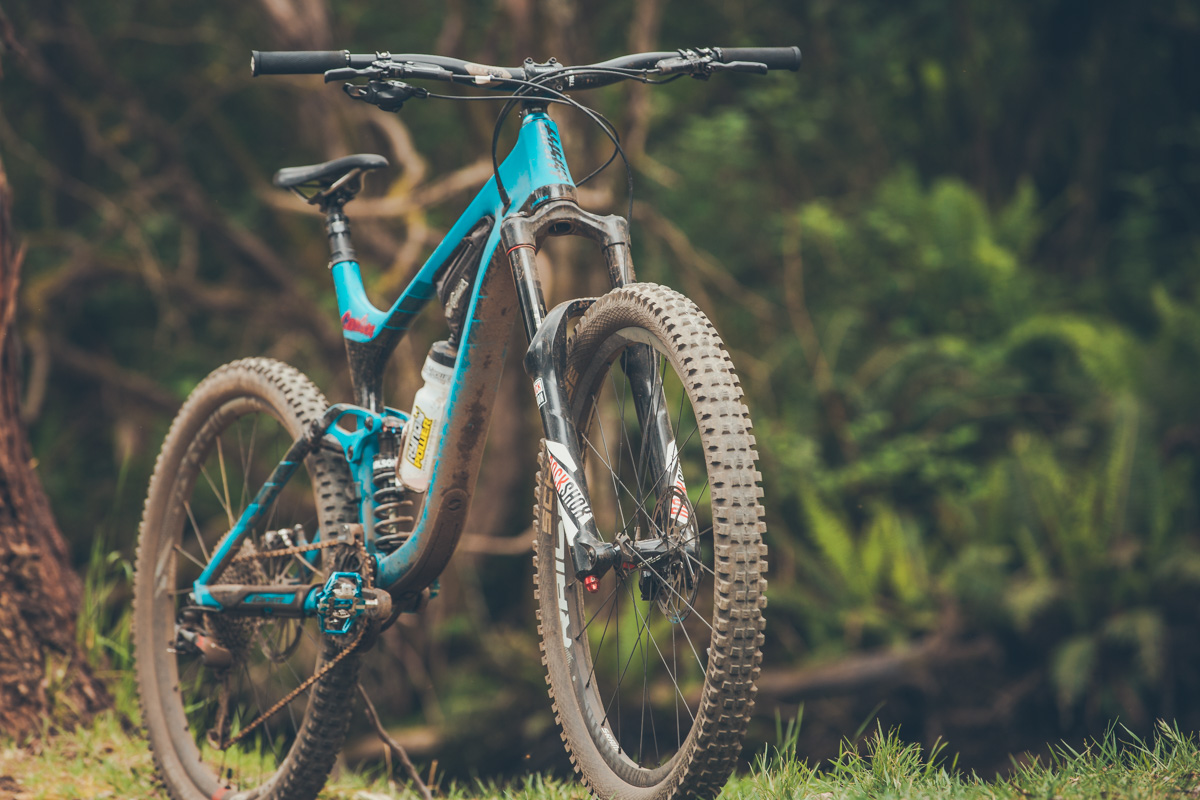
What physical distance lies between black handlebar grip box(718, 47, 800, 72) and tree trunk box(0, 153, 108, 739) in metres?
2.63

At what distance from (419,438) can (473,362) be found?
26 centimetres

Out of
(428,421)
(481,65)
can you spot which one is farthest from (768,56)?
(428,421)

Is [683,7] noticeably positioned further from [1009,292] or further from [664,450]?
[664,450]

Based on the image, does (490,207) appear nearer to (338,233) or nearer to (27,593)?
(338,233)

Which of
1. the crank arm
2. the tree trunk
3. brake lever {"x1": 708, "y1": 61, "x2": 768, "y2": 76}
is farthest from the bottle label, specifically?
the tree trunk

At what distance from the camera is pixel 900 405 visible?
8.34 m

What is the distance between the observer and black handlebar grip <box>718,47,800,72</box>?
2.53 meters

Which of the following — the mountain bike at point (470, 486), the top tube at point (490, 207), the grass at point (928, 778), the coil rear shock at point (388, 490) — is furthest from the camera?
the coil rear shock at point (388, 490)

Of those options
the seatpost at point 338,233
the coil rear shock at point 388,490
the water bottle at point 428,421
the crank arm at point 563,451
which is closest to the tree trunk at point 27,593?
the seatpost at point 338,233

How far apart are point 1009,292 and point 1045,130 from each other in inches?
98.1

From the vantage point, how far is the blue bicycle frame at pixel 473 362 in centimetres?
229

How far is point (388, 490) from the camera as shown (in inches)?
109

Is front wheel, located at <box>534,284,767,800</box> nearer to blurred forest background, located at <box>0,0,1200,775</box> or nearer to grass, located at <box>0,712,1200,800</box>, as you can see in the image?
grass, located at <box>0,712,1200,800</box>

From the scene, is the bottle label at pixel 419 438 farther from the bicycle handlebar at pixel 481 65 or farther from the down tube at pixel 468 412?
the bicycle handlebar at pixel 481 65
